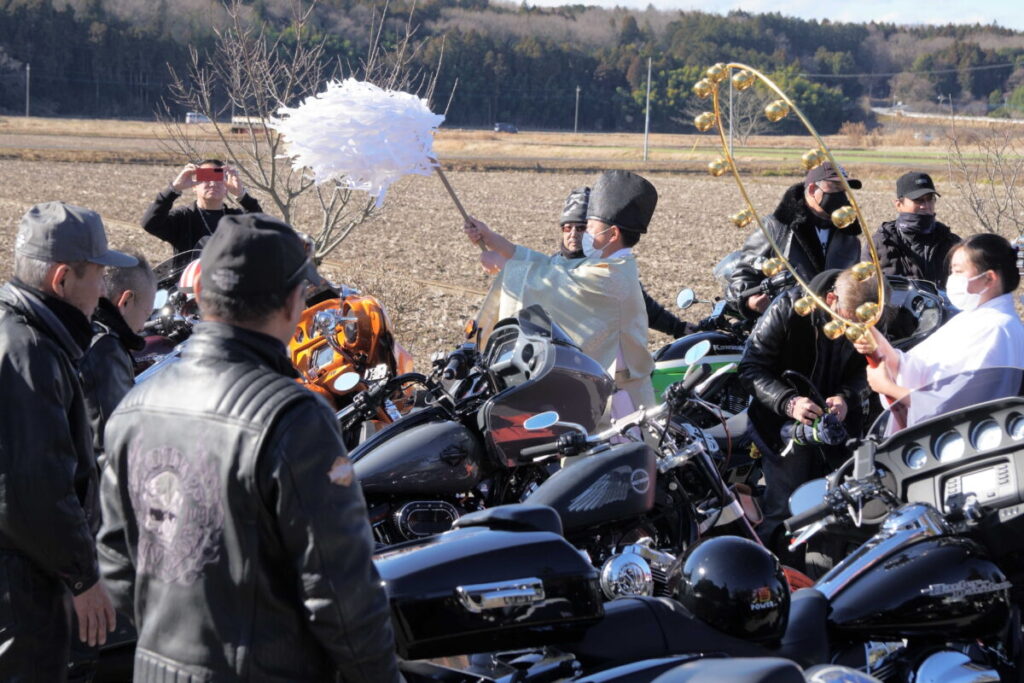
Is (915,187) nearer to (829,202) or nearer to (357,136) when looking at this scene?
(829,202)

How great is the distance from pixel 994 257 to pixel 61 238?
3.49 m

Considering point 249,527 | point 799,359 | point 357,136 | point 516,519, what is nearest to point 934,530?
point 516,519

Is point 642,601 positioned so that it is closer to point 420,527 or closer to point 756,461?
point 420,527

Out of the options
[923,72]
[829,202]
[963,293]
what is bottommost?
[963,293]

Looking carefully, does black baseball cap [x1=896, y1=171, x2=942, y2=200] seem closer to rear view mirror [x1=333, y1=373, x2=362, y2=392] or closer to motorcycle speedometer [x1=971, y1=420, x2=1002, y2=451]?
rear view mirror [x1=333, y1=373, x2=362, y2=392]

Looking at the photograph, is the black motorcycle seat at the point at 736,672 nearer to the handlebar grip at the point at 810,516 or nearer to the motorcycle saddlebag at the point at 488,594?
the motorcycle saddlebag at the point at 488,594

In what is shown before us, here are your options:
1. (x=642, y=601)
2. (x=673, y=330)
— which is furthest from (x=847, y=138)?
(x=642, y=601)

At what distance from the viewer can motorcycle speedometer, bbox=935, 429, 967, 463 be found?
365 cm

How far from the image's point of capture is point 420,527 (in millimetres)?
4488

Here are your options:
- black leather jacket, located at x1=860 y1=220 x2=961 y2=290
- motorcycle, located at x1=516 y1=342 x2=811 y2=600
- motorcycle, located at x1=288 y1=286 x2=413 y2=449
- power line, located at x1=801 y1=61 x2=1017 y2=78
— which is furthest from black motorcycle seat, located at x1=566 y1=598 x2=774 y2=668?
power line, located at x1=801 y1=61 x2=1017 y2=78

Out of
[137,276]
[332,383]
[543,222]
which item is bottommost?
[543,222]

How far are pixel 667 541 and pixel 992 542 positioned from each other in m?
1.20

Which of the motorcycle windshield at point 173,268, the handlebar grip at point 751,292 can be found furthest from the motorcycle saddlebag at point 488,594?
the handlebar grip at point 751,292

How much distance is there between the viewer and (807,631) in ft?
9.92
